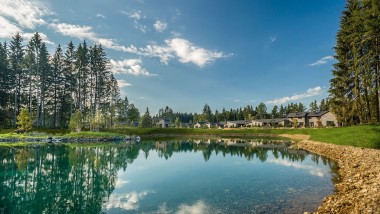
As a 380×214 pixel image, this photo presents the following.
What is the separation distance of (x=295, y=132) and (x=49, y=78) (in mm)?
65612

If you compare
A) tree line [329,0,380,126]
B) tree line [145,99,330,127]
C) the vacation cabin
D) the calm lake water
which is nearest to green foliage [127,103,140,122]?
tree line [145,99,330,127]

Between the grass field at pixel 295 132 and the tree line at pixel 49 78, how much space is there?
809 centimetres

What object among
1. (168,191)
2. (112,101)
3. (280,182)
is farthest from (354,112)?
(112,101)

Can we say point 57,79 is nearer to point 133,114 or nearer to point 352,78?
point 133,114

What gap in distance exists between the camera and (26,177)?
16.8 m

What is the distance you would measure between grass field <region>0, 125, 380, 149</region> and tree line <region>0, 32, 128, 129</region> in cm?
809

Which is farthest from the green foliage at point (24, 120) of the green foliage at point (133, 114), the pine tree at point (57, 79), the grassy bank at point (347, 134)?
the green foliage at point (133, 114)

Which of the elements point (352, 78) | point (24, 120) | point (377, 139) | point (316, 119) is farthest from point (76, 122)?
point (316, 119)

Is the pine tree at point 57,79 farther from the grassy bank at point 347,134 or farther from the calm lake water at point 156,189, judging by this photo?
the calm lake water at point 156,189

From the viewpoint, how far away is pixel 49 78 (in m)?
62.8

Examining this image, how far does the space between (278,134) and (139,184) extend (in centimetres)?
5884

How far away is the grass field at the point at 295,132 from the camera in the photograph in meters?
26.9

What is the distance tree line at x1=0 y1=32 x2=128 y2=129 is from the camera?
5756 centimetres

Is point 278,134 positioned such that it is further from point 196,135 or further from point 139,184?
point 139,184
